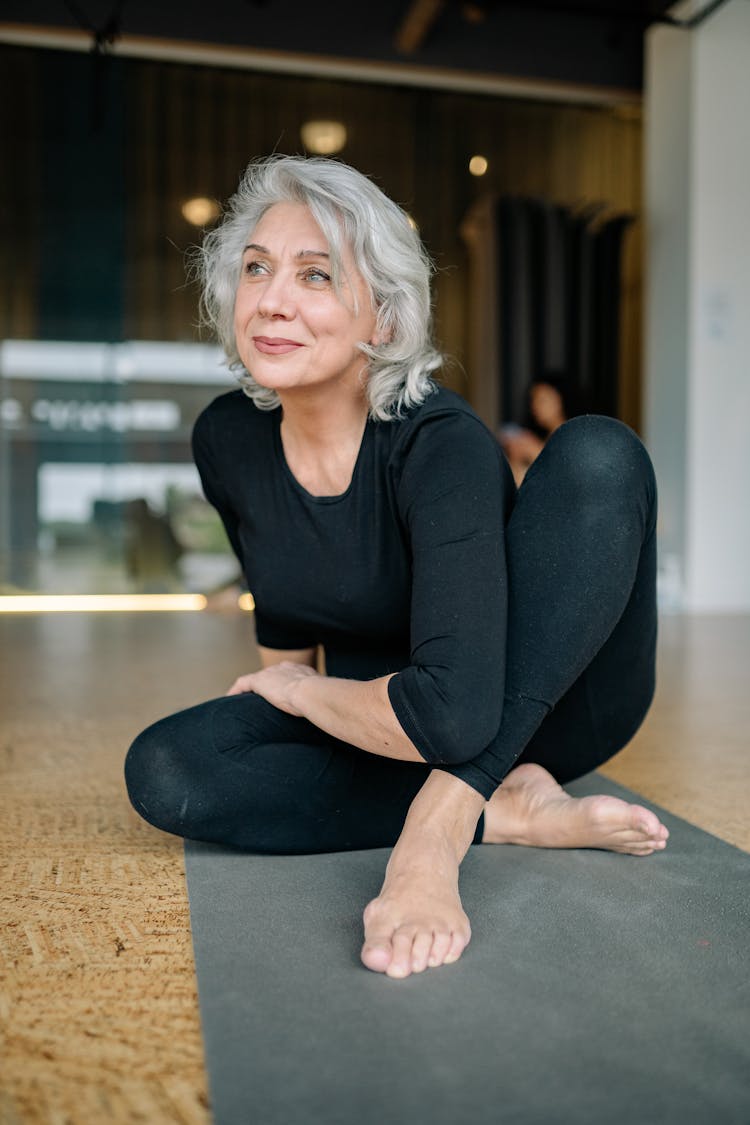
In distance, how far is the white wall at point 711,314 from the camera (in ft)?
17.2

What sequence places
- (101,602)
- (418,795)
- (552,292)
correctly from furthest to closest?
(101,602) → (552,292) → (418,795)

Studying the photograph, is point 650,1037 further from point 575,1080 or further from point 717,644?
point 717,644

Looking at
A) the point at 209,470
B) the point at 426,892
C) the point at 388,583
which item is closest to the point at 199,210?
the point at 209,470

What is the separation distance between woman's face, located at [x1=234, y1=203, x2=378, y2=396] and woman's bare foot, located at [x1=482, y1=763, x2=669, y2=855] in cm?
54

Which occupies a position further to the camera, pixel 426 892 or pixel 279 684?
pixel 279 684

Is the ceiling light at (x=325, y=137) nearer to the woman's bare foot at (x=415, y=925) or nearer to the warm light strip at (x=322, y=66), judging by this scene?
the warm light strip at (x=322, y=66)

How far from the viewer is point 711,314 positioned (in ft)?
17.4

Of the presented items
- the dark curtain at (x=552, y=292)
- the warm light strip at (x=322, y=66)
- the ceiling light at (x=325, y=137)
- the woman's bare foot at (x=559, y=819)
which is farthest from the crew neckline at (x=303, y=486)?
the ceiling light at (x=325, y=137)

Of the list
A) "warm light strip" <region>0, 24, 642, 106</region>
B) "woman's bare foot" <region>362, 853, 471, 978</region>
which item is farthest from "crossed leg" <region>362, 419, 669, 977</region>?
"warm light strip" <region>0, 24, 642, 106</region>

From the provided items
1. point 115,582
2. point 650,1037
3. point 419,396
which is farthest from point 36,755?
point 115,582

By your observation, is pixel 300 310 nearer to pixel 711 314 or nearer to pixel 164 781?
pixel 164 781

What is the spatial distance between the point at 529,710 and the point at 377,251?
0.52 m

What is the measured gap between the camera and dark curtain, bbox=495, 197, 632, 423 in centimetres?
569

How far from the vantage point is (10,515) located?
579 cm
